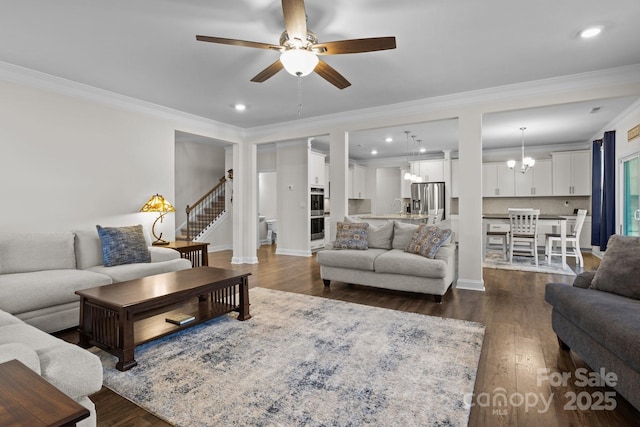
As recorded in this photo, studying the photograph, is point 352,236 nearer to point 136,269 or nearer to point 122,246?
Answer: point 136,269

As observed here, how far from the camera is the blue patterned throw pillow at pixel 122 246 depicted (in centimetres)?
371

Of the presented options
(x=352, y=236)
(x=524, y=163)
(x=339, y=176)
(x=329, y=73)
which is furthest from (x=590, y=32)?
(x=524, y=163)

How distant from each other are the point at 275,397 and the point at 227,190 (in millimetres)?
7301

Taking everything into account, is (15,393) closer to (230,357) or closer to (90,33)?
(230,357)

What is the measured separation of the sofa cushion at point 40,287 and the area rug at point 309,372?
2.33 feet

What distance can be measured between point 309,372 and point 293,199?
576 cm

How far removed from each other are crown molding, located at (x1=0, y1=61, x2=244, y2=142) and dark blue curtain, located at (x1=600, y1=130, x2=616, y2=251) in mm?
7178

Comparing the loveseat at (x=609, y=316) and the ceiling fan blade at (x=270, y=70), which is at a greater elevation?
the ceiling fan blade at (x=270, y=70)

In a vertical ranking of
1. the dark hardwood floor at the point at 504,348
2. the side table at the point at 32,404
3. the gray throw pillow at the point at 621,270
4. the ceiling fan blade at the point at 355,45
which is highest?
the ceiling fan blade at the point at 355,45

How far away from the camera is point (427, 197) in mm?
9367

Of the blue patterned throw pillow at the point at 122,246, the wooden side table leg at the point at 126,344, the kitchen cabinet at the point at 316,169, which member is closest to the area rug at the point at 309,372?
the wooden side table leg at the point at 126,344

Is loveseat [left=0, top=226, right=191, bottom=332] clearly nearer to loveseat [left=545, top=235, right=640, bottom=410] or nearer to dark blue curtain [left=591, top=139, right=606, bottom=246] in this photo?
loveseat [left=545, top=235, right=640, bottom=410]

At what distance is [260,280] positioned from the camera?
5047 mm

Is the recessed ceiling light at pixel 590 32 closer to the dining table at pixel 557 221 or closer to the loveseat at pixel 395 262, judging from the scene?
the loveseat at pixel 395 262
